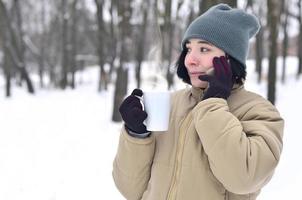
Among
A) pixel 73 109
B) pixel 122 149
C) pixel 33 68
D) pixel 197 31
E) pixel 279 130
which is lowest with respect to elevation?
pixel 33 68

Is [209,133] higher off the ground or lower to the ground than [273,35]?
higher

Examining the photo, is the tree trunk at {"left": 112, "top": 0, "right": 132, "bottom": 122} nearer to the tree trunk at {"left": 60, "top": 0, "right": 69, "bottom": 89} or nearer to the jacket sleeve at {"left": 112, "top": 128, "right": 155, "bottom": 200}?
the jacket sleeve at {"left": 112, "top": 128, "right": 155, "bottom": 200}

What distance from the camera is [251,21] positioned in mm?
2312

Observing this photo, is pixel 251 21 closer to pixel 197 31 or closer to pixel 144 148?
pixel 197 31

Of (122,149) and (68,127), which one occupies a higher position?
(122,149)

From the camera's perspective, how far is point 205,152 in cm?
212

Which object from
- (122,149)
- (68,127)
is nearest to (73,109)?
(68,127)

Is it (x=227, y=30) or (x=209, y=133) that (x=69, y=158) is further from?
(x=209, y=133)

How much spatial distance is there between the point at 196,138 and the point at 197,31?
468 mm

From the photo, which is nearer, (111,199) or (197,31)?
(197,31)

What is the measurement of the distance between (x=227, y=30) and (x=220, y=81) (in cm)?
27

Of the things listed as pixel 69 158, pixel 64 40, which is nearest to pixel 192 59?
pixel 69 158

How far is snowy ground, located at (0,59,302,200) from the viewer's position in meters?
6.38

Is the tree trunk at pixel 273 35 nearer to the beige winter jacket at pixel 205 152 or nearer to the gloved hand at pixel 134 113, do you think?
the beige winter jacket at pixel 205 152
